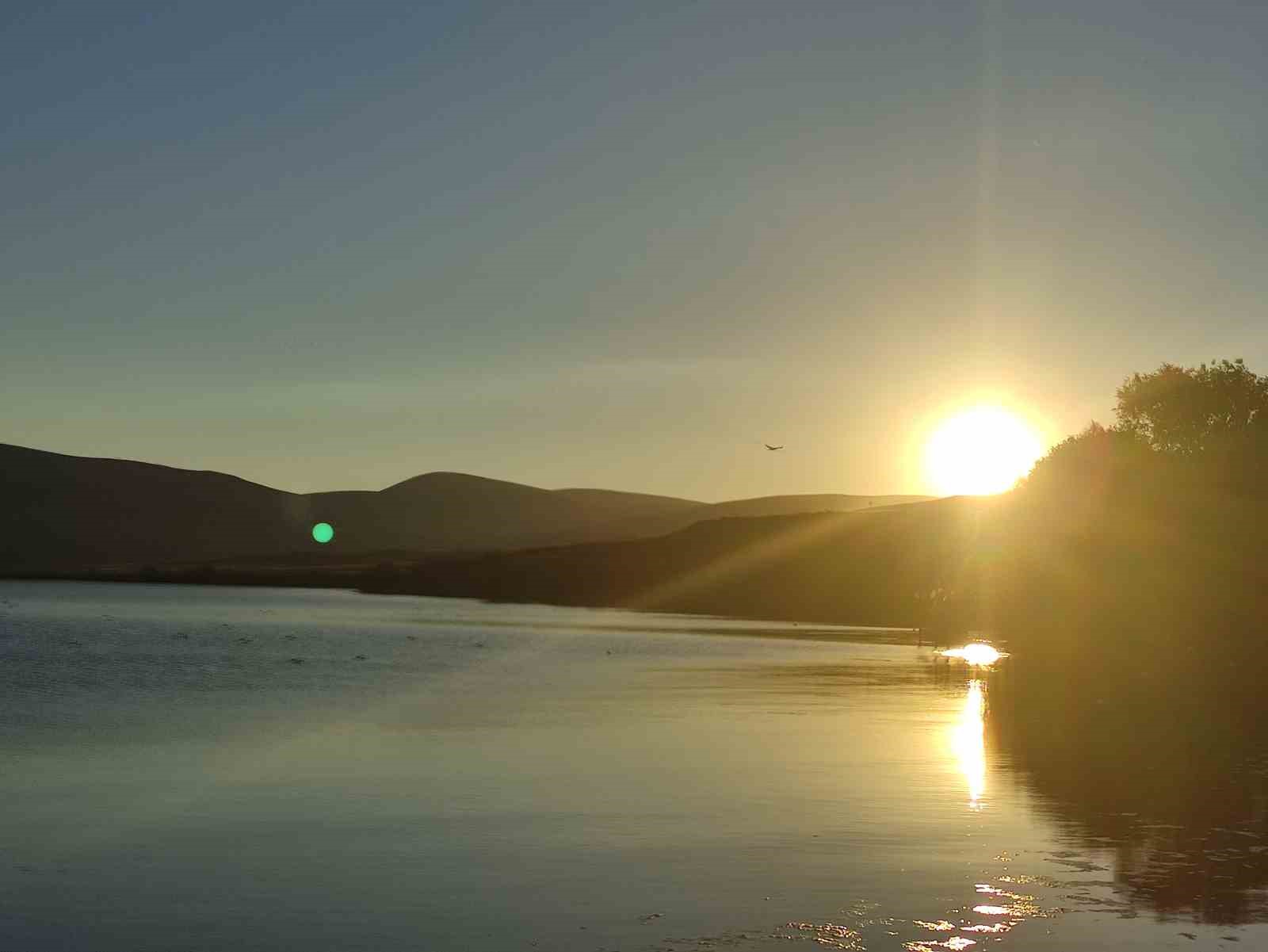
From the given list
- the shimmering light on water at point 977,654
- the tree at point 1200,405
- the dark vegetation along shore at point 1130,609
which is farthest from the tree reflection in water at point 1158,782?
the tree at point 1200,405

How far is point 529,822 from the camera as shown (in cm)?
2644

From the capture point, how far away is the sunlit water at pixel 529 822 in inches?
733

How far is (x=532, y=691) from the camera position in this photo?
5638cm

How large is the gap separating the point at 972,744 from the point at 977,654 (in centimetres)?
4352

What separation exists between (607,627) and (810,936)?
9852 centimetres

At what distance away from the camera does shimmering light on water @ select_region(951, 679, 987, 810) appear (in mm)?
31281

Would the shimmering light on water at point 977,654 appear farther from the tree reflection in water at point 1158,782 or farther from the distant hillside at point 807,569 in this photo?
the distant hillside at point 807,569

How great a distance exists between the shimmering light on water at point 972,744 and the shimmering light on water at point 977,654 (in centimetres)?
2020

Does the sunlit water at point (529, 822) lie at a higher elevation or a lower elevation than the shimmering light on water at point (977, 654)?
lower

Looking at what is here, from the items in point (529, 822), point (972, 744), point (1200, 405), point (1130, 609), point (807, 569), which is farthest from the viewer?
point (807, 569)

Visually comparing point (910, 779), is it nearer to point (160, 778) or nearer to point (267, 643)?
point (160, 778)

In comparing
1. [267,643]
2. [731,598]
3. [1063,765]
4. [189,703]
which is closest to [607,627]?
[267,643]

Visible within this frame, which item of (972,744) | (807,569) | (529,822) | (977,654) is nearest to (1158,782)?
(972,744)

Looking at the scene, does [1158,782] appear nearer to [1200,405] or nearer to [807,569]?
[1200,405]
